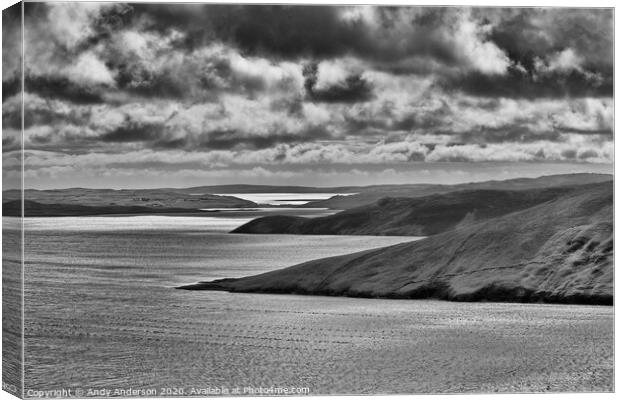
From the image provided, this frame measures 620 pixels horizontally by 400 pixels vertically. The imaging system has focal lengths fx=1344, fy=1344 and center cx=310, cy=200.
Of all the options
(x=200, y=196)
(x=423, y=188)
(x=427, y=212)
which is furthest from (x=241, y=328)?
(x=423, y=188)

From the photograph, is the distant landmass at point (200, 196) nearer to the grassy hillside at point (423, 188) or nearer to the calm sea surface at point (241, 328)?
the grassy hillside at point (423, 188)

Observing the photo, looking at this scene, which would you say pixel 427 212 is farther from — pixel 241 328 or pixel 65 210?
pixel 65 210

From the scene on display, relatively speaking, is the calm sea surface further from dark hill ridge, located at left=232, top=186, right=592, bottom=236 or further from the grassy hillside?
the grassy hillside

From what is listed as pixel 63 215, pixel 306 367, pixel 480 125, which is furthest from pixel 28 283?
pixel 480 125

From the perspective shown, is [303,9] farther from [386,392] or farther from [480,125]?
[386,392]

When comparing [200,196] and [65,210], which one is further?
[200,196]

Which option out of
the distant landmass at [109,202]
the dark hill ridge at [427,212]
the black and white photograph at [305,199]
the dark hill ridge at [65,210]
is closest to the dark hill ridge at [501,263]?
the black and white photograph at [305,199]
